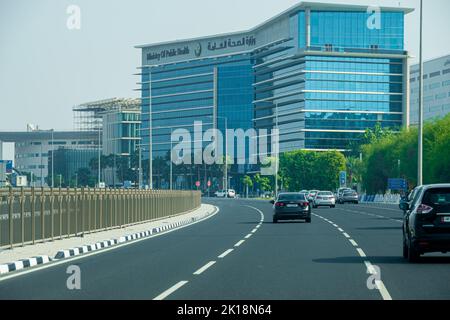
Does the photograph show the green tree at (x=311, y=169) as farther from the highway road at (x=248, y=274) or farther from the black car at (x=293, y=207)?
the highway road at (x=248, y=274)

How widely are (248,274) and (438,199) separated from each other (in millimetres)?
4803

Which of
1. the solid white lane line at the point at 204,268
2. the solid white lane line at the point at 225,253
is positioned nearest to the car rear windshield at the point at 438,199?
the solid white lane line at the point at 204,268

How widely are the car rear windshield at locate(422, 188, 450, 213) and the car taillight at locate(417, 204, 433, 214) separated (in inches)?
2.9

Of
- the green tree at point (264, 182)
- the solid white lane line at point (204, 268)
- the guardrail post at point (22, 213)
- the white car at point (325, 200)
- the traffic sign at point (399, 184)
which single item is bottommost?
the green tree at point (264, 182)

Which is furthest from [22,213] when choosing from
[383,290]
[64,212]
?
[383,290]

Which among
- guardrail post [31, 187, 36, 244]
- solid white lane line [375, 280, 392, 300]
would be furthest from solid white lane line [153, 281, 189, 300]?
guardrail post [31, 187, 36, 244]

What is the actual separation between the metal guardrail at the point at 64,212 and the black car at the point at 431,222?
1006 cm

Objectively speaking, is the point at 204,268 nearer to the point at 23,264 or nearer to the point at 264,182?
the point at 23,264

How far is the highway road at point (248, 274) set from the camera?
13.9 m

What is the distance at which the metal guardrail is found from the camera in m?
24.3

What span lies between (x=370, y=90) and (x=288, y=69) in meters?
16.6

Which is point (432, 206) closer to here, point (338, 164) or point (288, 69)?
point (338, 164)

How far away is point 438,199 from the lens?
1955cm
